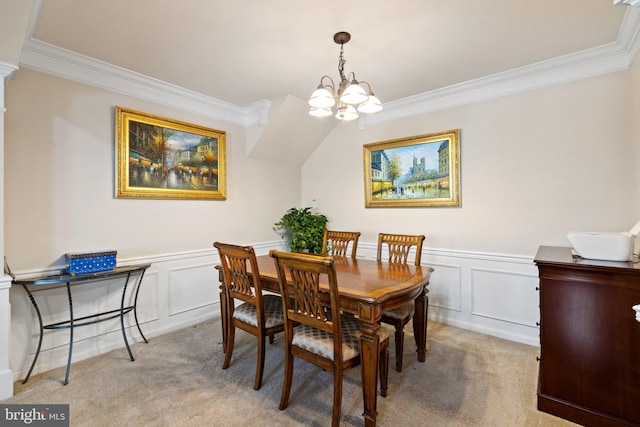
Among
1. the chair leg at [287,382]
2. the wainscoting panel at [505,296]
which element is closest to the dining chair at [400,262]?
the chair leg at [287,382]

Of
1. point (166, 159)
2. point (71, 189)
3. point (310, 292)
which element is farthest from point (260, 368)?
point (166, 159)

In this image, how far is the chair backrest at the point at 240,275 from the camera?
2.05 meters

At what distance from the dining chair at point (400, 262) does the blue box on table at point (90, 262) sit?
2.22 meters

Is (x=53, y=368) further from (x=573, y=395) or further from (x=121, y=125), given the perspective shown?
(x=573, y=395)

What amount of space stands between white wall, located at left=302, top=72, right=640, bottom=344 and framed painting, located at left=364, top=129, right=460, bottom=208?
0.09 m

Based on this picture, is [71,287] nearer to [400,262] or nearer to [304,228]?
[304,228]

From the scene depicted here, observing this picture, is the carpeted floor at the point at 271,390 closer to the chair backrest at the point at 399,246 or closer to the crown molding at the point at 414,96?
the chair backrest at the point at 399,246

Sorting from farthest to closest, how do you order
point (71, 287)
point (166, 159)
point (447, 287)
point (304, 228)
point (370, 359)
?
point (304, 228), point (447, 287), point (166, 159), point (71, 287), point (370, 359)

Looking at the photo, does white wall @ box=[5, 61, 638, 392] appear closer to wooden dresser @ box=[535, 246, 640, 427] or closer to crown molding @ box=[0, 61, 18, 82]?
crown molding @ box=[0, 61, 18, 82]

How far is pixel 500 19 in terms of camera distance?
81.0 inches

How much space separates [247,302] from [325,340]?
76 centimetres

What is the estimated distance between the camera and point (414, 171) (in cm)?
353

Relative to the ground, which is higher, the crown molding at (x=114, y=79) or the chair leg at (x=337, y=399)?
the crown molding at (x=114, y=79)

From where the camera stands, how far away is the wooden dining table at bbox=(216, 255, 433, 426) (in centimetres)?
164
